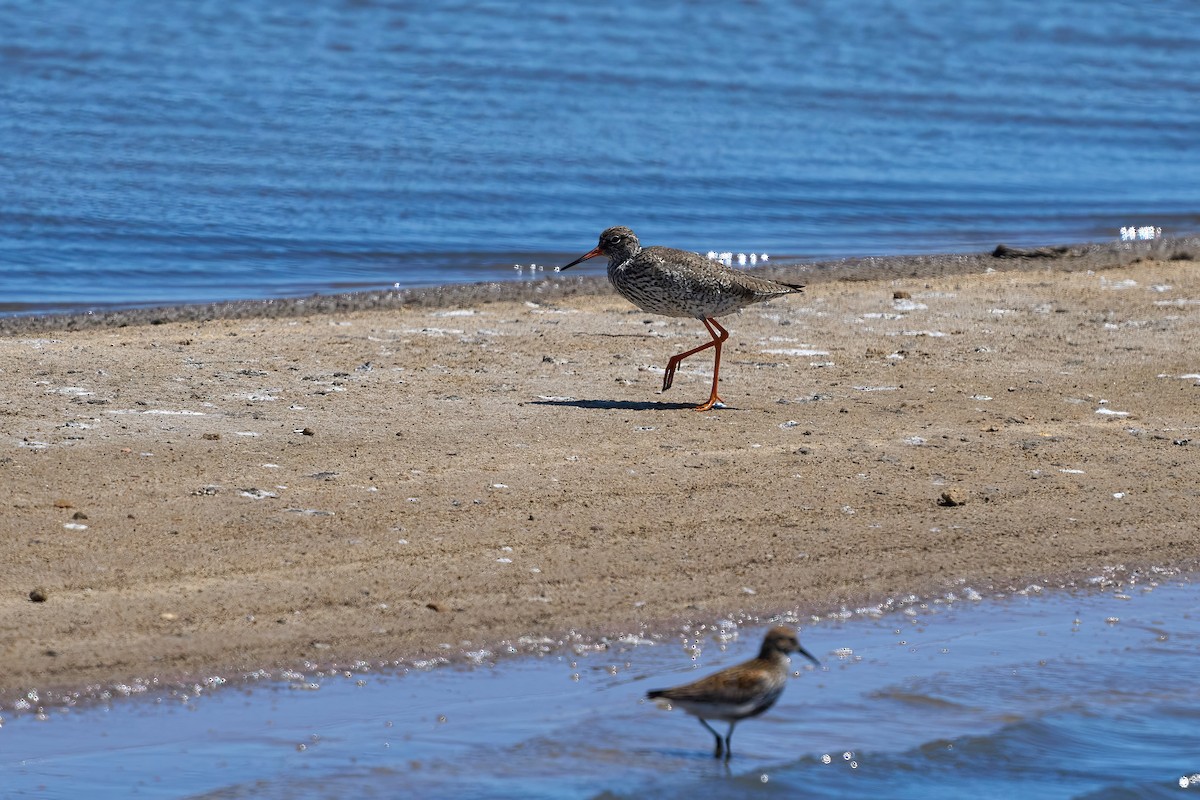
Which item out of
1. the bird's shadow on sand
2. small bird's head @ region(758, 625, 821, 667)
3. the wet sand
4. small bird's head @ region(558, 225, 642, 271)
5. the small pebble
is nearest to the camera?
small bird's head @ region(758, 625, 821, 667)

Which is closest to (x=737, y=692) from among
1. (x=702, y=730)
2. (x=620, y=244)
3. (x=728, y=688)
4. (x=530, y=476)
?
(x=728, y=688)

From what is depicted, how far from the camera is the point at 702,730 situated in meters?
6.04

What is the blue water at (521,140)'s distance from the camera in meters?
16.4

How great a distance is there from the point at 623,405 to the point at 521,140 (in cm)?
1214

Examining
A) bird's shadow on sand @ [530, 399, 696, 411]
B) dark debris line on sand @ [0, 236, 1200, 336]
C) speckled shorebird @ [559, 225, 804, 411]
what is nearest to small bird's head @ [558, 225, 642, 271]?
speckled shorebird @ [559, 225, 804, 411]

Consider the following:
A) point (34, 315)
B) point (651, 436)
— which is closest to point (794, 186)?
point (34, 315)

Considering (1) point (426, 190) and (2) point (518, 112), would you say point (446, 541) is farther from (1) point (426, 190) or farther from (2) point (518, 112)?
(2) point (518, 112)

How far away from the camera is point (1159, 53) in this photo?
32969 millimetres

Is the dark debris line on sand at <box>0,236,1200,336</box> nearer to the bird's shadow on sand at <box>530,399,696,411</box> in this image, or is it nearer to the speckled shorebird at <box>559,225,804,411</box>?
the speckled shorebird at <box>559,225,804,411</box>

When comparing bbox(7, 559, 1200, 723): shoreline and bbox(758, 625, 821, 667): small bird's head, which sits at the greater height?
bbox(758, 625, 821, 667): small bird's head

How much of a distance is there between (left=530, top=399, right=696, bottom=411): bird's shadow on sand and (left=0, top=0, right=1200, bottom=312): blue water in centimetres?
524

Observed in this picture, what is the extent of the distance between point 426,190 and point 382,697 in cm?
1318

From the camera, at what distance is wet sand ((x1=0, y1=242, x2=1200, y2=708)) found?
6.57m

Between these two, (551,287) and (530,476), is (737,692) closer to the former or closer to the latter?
(530,476)
